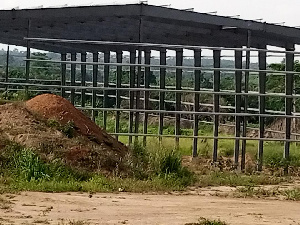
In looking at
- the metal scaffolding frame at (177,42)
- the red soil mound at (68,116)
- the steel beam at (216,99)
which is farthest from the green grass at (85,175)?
the steel beam at (216,99)

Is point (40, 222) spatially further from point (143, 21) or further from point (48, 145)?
point (143, 21)

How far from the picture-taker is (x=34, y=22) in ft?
49.2

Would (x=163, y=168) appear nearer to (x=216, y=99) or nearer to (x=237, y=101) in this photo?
(x=237, y=101)

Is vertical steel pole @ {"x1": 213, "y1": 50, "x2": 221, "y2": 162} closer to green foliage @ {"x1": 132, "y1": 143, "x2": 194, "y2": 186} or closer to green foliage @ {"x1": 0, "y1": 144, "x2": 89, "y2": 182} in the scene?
green foliage @ {"x1": 132, "y1": 143, "x2": 194, "y2": 186}

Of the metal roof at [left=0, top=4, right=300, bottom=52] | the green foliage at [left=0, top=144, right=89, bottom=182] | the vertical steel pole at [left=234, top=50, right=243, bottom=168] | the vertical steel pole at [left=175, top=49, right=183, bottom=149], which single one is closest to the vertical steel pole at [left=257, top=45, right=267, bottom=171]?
the vertical steel pole at [left=234, top=50, right=243, bottom=168]

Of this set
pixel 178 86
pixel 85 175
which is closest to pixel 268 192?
pixel 85 175

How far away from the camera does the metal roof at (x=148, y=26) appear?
13.2 meters

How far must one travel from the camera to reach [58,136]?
11.1 meters

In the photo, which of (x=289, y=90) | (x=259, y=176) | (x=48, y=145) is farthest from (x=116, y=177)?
(x=289, y=90)

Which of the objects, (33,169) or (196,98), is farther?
(196,98)

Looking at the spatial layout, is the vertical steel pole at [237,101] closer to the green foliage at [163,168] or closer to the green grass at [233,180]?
the green grass at [233,180]

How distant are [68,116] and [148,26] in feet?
12.7

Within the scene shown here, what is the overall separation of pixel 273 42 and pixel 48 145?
20.6ft

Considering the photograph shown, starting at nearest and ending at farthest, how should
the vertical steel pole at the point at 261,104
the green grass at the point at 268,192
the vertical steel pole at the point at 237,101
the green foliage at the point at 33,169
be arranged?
1. the green grass at the point at 268,192
2. the green foliage at the point at 33,169
3. the vertical steel pole at the point at 261,104
4. the vertical steel pole at the point at 237,101
